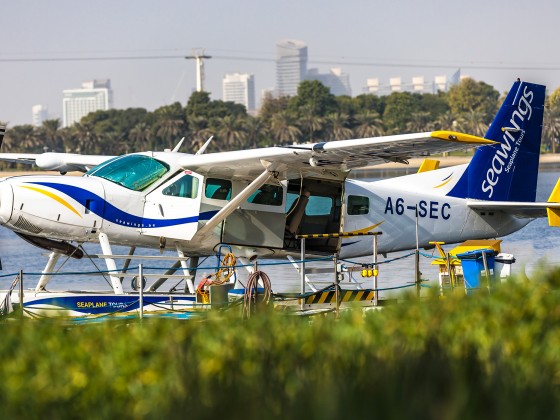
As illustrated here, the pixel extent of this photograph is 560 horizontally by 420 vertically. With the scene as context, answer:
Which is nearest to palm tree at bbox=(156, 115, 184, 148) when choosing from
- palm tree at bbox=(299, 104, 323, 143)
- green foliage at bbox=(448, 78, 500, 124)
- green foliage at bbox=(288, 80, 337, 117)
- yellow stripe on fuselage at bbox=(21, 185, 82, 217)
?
palm tree at bbox=(299, 104, 323, 143)

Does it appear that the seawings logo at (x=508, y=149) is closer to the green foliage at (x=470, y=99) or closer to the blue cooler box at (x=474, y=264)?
the blue cooler box at (x=474, y=264)

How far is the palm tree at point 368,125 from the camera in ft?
371

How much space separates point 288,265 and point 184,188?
36.7ft

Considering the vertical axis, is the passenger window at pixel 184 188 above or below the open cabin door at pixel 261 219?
above

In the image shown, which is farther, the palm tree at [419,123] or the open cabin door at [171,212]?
the palm tree at [419,123]

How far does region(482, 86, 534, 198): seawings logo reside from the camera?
15109mm

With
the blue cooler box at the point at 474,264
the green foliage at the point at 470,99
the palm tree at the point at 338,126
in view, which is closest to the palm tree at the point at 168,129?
the palm tree at the point at 338,126

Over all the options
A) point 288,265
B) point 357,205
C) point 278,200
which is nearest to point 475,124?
point 288,265

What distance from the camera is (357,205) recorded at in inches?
536

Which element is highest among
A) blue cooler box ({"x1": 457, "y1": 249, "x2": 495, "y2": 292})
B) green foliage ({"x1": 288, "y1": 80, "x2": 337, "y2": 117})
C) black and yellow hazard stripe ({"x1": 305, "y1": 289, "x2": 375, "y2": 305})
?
green foliage ({"x1": 288, "y1": 80, "x2": 337, "y2": 117})

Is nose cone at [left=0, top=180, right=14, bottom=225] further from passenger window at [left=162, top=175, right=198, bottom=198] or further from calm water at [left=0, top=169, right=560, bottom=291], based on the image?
calm water at [left=0, top=169, right=560, bottom=291]

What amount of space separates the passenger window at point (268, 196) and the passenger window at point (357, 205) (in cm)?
114

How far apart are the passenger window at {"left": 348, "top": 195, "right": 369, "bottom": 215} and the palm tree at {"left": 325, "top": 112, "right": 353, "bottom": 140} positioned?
318 feet

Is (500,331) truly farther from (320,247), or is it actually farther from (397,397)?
(320,247)
